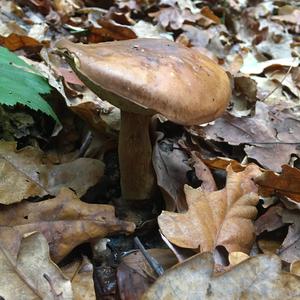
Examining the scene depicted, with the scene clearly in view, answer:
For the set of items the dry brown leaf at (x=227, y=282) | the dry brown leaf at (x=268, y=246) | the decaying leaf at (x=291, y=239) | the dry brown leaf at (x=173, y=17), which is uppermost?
the dry brown leaf at (x=227, y=282)

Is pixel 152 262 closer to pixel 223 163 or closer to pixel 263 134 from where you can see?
pixel 223 163

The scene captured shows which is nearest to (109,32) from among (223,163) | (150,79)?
(223,163)

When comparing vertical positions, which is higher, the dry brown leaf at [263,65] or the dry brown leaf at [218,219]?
the dry brown leaf at [218,219]

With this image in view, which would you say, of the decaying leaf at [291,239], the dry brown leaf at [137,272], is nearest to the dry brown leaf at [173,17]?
the decaying leaf at [291,239]

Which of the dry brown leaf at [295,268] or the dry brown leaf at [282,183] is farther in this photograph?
the dry brown leaf at [282,183]

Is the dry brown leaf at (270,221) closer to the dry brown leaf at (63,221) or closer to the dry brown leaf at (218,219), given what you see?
the dry brown leaf at (218,219)

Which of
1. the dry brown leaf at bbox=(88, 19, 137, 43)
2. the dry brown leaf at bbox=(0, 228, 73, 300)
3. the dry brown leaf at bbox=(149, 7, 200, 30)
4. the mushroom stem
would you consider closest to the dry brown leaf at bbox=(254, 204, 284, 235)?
the mushroom stem
